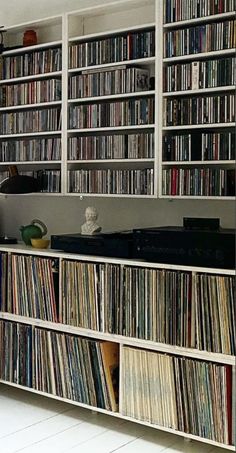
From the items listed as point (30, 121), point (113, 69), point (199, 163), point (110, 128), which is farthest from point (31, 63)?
point (199, 163)

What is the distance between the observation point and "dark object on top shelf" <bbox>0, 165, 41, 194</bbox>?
132 inches

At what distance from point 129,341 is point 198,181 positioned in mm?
828

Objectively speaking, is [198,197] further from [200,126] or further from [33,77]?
[33,77]

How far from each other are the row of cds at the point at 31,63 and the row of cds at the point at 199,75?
745 mm

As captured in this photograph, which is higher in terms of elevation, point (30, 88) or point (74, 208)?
point (30, 88)

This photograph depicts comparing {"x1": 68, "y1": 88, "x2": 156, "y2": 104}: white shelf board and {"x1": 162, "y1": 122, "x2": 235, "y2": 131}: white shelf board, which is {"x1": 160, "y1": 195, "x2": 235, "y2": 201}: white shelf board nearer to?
{"x1": 162, "y1": 122, "x2": 235, "y2": 131}: white shelf board

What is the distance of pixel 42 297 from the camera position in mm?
3287

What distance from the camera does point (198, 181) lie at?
2961 mm

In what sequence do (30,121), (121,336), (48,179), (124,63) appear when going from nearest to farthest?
1. (121,336)
2. (124,63)
3. (48,179)
4. (30,121)

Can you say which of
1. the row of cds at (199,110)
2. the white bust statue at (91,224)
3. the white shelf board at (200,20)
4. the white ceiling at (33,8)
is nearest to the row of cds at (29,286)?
the white bust statue at (91,224)

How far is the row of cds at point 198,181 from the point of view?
289 cm

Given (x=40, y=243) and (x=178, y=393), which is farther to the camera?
(x=40, y=243)

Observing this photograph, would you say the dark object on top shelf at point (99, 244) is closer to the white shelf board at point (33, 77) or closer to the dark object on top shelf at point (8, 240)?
the dark object on top shelf at point (8, 240)

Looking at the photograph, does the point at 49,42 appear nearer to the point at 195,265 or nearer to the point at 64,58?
the point at 64,58
